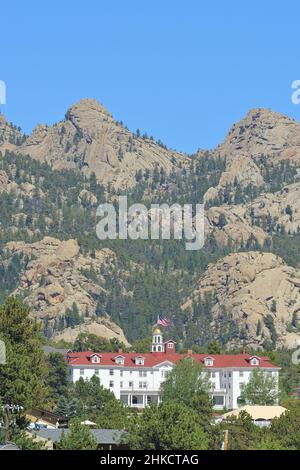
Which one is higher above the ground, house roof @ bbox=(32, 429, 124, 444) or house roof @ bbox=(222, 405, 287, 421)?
house roof @ bbox=(222, 405, 287, 421)

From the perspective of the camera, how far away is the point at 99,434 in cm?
11675

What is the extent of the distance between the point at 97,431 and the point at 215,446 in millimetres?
10503

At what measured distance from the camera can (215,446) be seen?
391 feet

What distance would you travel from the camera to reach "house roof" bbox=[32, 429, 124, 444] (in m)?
114

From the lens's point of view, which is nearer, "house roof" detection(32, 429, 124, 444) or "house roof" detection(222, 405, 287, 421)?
"house roof" detection(32, 429, 124, 444)

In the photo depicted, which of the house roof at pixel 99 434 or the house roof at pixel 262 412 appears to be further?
the house roof at pixel 262 412

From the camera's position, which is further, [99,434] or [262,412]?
[262,412]

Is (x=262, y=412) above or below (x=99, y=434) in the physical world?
above

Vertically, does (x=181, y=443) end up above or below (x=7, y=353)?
below

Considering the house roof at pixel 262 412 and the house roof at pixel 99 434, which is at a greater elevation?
the house roof at pixel 262 412

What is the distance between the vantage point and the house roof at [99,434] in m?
114
